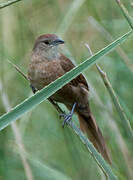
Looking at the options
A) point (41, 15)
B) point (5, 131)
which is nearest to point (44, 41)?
point (5, 131)

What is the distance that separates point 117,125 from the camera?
117 inches

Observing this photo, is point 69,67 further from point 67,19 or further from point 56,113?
point 56,113

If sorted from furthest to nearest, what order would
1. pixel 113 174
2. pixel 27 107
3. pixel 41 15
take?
pixel 41 15
pixel 113 174
pixel 27 107

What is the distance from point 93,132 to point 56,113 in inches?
23.4

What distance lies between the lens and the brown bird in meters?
3.07

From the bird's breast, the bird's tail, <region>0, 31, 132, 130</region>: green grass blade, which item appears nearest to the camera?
<region>0, 31, 132, 130</region>: green grass blade

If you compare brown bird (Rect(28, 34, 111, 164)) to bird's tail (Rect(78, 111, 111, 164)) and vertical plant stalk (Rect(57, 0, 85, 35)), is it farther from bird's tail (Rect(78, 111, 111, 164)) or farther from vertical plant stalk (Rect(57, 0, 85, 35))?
vertical plant stalk (Rect(57, 0, 85, 35))

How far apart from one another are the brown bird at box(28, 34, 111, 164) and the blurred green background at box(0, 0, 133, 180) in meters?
0.10

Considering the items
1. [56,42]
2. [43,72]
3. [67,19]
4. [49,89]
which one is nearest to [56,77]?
[43,72]

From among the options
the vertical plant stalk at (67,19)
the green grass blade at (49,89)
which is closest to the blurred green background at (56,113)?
the vertical plant stalk at (67,19)

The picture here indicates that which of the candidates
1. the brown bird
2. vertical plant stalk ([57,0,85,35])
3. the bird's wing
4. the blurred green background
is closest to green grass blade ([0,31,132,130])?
the blurred green background

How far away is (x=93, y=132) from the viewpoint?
10.2ft

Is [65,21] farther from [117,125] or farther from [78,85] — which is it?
[117,125]

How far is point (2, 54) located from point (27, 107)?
50.8 inches
